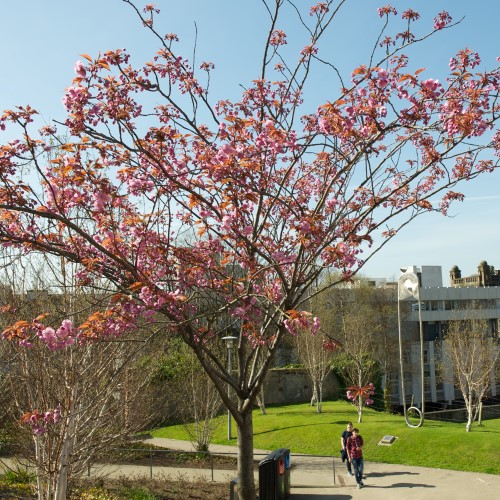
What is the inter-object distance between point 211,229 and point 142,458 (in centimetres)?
1180

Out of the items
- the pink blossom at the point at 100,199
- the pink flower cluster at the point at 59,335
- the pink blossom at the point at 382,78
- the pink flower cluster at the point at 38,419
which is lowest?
the pink flower cluster at the point at 38,419

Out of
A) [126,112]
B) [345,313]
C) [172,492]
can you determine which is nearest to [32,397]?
[126,112]

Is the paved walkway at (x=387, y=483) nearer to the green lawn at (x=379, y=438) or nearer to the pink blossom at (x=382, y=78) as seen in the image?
the green lawn at (x=379, y=438)

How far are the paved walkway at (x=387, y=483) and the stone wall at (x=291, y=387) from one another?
1263 cm

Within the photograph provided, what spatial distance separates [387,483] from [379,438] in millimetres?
5354

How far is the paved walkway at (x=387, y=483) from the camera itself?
12234 mm

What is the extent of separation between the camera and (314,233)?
6.33 meters

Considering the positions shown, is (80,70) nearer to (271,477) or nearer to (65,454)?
(65,454)

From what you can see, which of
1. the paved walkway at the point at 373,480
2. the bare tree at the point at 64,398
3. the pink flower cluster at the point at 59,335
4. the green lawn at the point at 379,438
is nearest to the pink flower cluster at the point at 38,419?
the bare tree at the point at 64,398

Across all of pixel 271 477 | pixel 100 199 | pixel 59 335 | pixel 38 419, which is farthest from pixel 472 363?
pixel 59 335

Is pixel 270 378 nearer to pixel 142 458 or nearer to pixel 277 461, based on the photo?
pixel 142 458

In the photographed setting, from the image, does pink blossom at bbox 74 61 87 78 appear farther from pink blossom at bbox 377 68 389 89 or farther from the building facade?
the building facade

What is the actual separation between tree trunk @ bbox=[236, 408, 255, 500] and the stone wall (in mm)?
20761

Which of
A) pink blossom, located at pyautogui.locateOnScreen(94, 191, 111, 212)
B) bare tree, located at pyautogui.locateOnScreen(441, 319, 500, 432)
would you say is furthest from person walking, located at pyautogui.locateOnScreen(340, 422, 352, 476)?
bare tree, located at pyautogui.locateOnScreen(441, 319, 500, 432)
